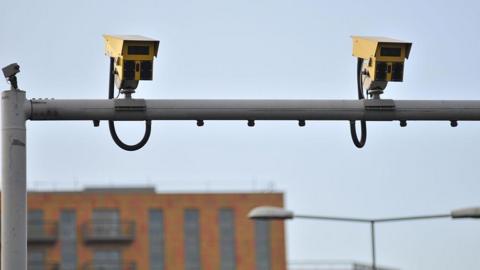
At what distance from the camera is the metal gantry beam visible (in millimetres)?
11750

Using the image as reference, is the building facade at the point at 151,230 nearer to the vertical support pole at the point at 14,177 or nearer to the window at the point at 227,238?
the window at the point at 227,238

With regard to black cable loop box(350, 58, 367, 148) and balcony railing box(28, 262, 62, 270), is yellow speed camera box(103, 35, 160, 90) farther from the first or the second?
balcony railing box(28, 262, 62, 270)

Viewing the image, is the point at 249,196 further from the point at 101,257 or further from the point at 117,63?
the point at 117,63

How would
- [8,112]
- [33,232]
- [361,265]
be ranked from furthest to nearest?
[33,232], [361,265], [8,112]

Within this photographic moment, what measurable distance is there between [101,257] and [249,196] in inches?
411

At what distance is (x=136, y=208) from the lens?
4058 inches

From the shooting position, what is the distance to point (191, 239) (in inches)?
4043

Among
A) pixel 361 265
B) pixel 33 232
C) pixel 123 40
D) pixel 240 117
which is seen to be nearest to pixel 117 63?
pixel 123 40

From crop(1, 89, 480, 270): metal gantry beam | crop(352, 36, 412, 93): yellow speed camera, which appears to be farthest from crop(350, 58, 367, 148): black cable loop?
crop(1, 89, 480, 270): metal gantry beam

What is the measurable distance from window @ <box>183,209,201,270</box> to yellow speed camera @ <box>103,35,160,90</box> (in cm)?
9045

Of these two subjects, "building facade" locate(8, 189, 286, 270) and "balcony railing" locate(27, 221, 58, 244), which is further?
"building facade" locate(8, 189, 286, 270)

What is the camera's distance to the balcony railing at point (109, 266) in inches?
3967

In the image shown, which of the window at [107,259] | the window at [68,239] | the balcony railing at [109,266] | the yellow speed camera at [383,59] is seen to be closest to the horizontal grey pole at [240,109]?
the yellow speed camera at [383,59]

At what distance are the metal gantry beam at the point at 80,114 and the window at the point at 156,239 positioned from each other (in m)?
90.6
